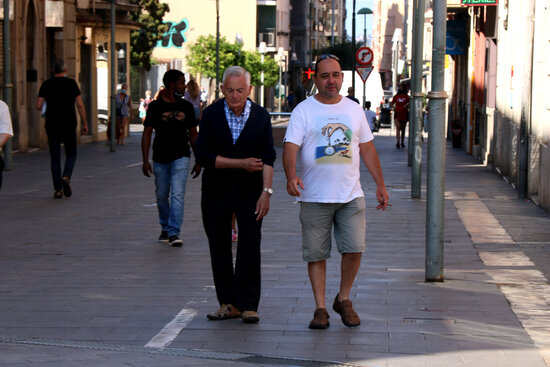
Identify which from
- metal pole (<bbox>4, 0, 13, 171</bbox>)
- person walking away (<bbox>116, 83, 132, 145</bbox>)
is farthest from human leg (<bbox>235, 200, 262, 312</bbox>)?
person walking away (<bbox>116, 83, 132, 145</bbox>)

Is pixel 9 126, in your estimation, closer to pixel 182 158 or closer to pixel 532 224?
pixel 182 158

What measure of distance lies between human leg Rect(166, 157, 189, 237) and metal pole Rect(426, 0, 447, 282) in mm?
3045

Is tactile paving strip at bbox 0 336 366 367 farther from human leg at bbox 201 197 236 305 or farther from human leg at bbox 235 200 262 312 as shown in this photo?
human leg at bbox 201 197 236 305

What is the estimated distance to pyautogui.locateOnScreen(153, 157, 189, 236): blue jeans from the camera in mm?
11320

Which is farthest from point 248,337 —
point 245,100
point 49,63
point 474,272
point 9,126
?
point 49,63

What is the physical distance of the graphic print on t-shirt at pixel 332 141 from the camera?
23.7 feet

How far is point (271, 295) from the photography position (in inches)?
335

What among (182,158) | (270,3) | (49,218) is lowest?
(49,218)

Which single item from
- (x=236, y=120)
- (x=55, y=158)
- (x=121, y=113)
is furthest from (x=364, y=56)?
(x=236, y=120)

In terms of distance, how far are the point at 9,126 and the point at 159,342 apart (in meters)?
4.24

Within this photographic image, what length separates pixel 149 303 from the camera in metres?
8.21

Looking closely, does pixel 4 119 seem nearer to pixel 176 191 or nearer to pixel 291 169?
pixel 176 191

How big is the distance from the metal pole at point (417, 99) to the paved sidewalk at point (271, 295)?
1.19m

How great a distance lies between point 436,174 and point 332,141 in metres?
2.08
